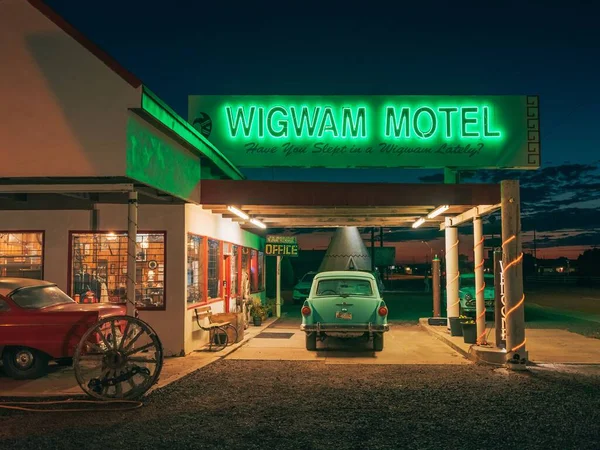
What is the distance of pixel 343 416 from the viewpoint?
8172 millimetres

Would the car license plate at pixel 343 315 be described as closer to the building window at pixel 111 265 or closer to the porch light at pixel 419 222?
the building window at pixel 111 265

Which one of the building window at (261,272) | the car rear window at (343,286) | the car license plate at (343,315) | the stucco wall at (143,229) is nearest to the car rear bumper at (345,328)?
the car license plate at (343,315)

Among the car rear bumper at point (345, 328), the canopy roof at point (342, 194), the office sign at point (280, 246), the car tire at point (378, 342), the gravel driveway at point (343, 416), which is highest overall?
Answer: the canopy roof at point (342, 194)

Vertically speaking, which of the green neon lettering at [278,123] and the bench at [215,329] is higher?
the green neon lettering at [278,123]

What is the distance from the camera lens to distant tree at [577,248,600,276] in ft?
285

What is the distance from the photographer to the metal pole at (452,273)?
60.0ft

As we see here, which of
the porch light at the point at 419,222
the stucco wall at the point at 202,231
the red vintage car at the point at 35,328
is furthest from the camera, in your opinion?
the porch light at the point at 419,222

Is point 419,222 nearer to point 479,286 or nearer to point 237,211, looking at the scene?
point 479,286

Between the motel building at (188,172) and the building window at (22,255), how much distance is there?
0.03 metres

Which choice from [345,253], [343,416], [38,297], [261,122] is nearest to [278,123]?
[261,122]

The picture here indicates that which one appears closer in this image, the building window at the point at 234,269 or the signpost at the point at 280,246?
the building window at the point at 234,269

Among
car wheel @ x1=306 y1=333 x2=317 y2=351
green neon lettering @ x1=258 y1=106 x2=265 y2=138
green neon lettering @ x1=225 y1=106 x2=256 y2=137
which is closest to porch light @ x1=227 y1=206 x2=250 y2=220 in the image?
green neon lettering @ x1=258 y1=106 x2=265 y2=138

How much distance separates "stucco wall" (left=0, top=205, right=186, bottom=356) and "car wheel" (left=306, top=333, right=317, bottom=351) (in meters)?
2.87

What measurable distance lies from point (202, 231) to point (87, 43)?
640 cm
